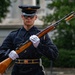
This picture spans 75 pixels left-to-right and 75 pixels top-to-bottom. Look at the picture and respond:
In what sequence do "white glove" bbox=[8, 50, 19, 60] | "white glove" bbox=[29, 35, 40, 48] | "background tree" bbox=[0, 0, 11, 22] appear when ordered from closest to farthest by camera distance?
"white glove" bbox=[29, 35, 40, 48] → "white glove" bbox=[8, 50, 19, 60] → "background tree" bbox=[0, 0, 11, 22]

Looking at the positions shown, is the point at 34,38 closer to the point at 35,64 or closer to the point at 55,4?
the point at 35,64

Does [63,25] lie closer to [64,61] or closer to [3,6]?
[64,61]

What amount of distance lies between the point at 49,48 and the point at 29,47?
9.4 inches

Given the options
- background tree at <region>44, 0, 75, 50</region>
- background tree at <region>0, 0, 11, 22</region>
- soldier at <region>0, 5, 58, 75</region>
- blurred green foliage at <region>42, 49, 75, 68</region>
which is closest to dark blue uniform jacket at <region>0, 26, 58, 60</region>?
soldier at <region>0, 5, 58, 75</region>

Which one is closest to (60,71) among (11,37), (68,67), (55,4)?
(68,67)

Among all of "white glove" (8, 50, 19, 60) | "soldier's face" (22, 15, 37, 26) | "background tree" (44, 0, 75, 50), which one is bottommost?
"background tree" (44, 0, 75, 50)

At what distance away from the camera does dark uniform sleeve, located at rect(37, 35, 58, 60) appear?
5.24 m

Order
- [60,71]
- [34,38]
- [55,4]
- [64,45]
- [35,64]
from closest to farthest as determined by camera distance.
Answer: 1. [34,38]
2. [35,64]
3. [60,71]
4. [55,4]
5. [64,45]

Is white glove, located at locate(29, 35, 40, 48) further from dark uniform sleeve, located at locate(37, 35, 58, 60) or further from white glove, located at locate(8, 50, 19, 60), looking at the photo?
white glove, located at locate(8, 50, 19, 60)

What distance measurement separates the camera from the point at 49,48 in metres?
5.28

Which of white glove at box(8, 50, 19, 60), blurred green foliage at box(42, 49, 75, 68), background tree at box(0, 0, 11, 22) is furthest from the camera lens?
background tree at box(0, 0, 11, 22)

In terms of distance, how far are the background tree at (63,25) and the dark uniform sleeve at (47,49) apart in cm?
884

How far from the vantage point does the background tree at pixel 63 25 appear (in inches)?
582

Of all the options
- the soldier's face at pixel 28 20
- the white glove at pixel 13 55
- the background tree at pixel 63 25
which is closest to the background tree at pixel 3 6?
the background tree at pixel 63 25
